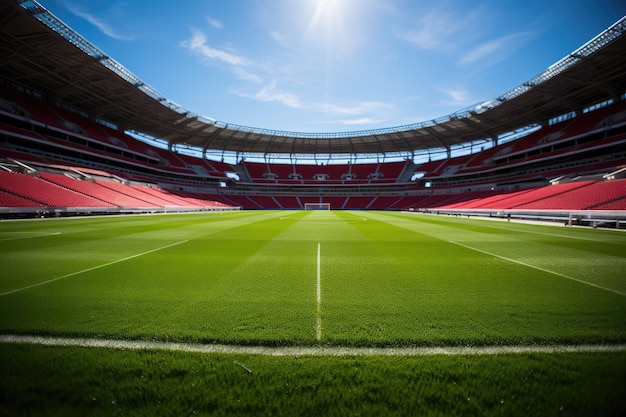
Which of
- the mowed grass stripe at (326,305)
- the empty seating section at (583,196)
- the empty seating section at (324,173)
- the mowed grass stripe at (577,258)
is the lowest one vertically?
the mowed grass stripe at (326,305)

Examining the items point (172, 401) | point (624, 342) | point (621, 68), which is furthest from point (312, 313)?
point (621, 68)

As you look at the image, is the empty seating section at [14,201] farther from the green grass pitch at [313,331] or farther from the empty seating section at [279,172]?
the green grass pitch at [313,331]

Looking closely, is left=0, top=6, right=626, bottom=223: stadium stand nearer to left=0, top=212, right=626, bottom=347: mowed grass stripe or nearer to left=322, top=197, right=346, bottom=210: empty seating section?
left=322, top=197, right=346, bottom=210: empty seating section

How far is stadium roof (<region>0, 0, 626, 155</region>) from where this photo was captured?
22969 mm

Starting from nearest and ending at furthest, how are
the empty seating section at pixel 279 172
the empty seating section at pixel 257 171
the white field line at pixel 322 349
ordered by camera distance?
the white field line at pixel 322 349, the empty seating section at pixel 279 172, the empty seating section at pixel 257 171

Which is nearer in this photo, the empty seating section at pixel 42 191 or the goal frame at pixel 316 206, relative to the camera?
the empty seating section at pixel 42 191

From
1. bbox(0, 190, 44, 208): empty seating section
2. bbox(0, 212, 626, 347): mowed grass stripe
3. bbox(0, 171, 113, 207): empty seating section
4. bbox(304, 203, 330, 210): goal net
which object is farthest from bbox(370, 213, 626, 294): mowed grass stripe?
bbox(304, 203, 330, 210): goal net

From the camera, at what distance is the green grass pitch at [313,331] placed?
61.2 inches

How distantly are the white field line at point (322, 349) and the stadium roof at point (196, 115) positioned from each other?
3130cm

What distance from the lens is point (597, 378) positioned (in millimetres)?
1734

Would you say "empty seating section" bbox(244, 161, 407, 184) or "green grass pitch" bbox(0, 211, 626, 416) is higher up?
"empty seating section" bbox(244, 161, 407, 184)

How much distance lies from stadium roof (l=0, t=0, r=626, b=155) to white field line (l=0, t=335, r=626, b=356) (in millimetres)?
31298

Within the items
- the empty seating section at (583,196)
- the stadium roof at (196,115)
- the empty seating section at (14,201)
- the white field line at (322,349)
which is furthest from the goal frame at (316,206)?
the white field line at (322,349)

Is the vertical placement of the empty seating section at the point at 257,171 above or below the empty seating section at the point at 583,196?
above
